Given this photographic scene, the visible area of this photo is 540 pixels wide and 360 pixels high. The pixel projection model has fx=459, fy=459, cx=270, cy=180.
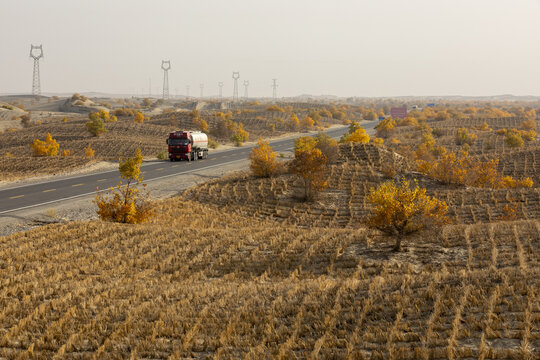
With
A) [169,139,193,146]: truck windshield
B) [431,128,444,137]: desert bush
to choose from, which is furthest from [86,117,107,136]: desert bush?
[431,128,444,137]: desert bush

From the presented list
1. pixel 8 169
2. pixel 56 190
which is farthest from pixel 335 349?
pixel 8 169

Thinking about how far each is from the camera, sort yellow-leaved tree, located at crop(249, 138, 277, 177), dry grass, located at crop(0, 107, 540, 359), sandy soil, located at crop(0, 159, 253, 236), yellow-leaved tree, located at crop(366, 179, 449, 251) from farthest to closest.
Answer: yellow-leaved tree, located at crop(249, 138, 277, 177), sandy soil, located at crop(0, 159, 253, 236), yellow-leaved tree, located at crop(366, 179, 449, 251), dry grass, located at crop(0, 107, 540, 359)

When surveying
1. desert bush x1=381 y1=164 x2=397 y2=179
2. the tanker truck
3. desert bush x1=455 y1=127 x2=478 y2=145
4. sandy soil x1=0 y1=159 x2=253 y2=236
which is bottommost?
sandy soil x1=0 y1=159 x2=253 y2=236

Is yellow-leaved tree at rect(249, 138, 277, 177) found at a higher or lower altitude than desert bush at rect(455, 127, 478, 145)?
lower

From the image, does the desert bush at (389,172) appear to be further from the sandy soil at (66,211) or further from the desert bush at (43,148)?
the desert bush at (43,148)

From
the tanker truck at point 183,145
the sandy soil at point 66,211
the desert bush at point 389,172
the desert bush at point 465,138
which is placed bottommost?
the sandy soil at point 66,211

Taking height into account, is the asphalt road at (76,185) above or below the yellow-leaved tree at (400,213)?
below

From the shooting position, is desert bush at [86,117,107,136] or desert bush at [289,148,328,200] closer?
desert bush at [289,148,328,200]

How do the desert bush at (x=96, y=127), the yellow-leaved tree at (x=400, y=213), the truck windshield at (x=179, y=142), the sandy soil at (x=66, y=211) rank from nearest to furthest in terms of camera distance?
the yellow-leaved tree at (x=400, y=213) < the sandy soil at (x=66, y=211) < the truck windshield at (x=179, y=142) < the desert bush at (x=96, y=127)

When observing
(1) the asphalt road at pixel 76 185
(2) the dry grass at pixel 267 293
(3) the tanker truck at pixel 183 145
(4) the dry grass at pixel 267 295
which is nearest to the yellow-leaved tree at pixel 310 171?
(2) the dry grass at pixel 267 293

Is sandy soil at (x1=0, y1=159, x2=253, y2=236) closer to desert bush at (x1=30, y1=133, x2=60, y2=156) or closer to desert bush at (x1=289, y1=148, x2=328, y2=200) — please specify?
desert bush at (x1=289, y1=148, x2=328, y2=200)

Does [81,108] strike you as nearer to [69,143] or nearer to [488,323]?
[69,143]

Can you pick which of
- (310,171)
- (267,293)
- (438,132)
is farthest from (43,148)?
(438,132)

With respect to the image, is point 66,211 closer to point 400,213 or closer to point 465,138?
point 400,213
